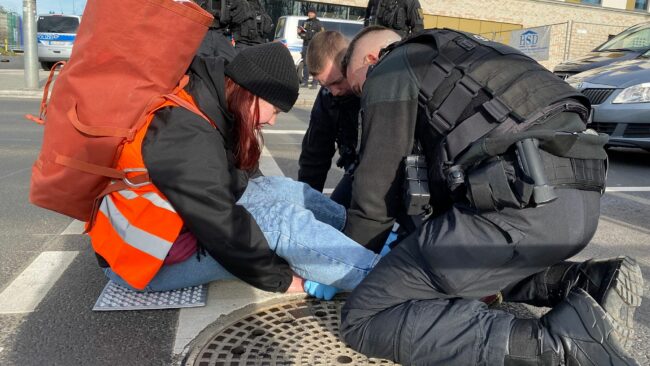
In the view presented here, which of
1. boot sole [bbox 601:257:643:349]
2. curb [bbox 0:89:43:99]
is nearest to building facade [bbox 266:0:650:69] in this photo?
curb [bbox 0:89:43:99]

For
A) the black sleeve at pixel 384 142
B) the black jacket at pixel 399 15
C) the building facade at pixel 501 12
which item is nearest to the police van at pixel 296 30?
the black jacket at pixel 399 15

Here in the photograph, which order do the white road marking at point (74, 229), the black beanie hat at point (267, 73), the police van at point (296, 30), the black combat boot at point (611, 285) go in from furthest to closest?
1. the police van at point (296, 30)
2. the white road marking at point (74, 229)
3. the black beanie hat at point (267, 73)
4. the black combat boot at point (611, 285)

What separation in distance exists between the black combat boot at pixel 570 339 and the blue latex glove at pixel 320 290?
910 millimetres

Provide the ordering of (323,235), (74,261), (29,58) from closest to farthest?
(323,235) → (74,261) → (29,58)

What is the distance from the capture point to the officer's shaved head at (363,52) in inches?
107

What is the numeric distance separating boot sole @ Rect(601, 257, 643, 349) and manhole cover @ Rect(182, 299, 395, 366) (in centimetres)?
79

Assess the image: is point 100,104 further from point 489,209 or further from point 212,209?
point 489,209

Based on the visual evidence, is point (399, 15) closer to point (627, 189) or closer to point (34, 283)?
point (627, 189)

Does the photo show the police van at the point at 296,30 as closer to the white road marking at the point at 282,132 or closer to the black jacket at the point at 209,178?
the white road marking at the point at 282,132

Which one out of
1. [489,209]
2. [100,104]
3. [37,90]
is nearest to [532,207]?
[489,209]

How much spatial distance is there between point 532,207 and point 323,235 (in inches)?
36.5

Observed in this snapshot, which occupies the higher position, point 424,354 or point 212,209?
point 212,209

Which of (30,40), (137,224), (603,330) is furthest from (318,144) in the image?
(30,40)

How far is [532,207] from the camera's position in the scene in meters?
1.86
